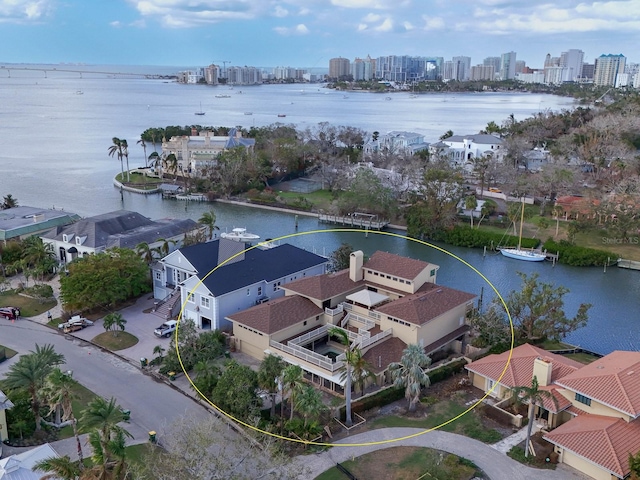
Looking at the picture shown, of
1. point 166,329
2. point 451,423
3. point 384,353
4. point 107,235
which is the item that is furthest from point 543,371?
point 107,235

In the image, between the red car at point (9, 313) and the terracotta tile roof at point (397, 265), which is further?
the red car at point (9, 313)

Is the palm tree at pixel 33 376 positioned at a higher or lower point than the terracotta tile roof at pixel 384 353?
higher

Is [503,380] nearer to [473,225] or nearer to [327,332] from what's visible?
[327,332]

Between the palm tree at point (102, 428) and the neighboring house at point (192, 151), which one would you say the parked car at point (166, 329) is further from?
the neighboring house at point (192, 151)

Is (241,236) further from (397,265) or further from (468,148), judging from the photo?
(468,148)

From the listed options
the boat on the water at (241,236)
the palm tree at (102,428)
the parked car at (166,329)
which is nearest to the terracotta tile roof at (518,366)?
the parked car at (166,329)

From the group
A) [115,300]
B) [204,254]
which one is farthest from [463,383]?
[115,300]

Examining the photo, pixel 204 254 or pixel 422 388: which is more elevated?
pixel 204 254
